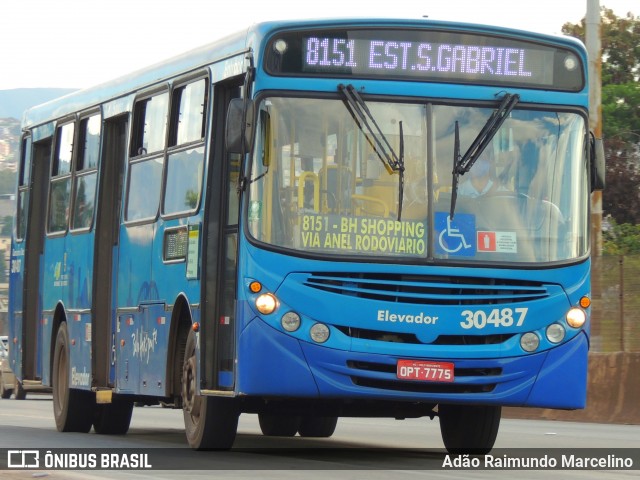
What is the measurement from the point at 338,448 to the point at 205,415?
282 centimetres

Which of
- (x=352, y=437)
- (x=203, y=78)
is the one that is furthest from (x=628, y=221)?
(x=203, y=78)

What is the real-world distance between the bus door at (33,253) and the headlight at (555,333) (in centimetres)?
886

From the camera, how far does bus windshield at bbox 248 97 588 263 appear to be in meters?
12.9

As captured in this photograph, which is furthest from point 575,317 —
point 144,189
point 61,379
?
point 61,379

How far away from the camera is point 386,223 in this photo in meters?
12.9

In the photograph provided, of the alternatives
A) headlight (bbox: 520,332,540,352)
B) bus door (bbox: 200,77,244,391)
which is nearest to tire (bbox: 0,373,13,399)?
bus door (bbox: 200,77,244,391)

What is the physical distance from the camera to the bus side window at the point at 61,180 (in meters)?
19.1

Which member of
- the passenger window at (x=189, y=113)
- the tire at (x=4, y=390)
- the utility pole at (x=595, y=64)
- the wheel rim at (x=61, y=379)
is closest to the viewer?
the passenger window at (x=189, y=113)

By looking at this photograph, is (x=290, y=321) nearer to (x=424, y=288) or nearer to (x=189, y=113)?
(x=424, y=288)

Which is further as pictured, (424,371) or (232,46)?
(232,46)

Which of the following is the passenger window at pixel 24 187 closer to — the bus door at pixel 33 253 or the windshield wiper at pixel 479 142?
the bus door at pixel 33 253

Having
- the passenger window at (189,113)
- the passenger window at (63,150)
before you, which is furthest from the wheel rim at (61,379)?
the passenger window at (189,113)

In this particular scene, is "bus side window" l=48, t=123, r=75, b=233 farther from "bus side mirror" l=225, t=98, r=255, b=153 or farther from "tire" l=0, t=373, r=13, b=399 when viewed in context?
"tire" l=0, t=373, r=13, b=399

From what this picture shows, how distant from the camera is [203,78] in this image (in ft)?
47.7
